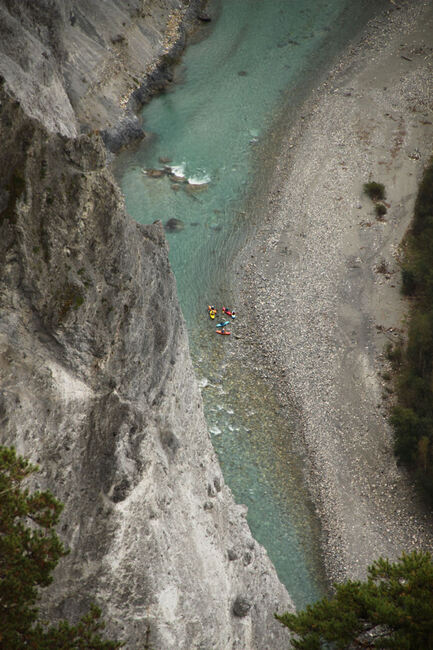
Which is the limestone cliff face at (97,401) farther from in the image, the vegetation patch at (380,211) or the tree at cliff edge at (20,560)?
the vegetation patch at (380,211)

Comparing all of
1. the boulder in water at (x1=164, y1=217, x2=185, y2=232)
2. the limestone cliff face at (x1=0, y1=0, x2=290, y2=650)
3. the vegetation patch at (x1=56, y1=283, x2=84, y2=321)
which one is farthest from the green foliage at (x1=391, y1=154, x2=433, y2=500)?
the vegetation patch at (x1=56, y1=283, x2=84, y2=321)

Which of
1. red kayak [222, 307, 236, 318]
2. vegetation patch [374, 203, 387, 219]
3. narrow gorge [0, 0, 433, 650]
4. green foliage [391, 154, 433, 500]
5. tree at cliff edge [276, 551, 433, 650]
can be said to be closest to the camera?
tree at cliff edge [276, 551, 433, 650]

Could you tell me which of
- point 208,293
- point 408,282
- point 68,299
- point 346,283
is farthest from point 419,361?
point 68,299

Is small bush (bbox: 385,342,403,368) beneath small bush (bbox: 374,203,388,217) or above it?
beneath

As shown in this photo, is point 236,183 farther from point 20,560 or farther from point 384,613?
point 20,560

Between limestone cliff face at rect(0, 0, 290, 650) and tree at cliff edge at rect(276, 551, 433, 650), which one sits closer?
tree at cliff edge at rect(276, 551, 433, 650)

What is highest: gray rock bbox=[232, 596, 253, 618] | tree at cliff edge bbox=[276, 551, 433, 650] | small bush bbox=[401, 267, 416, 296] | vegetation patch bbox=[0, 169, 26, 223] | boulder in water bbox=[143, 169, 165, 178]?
vegetation patch bbox=[0, 169, 26, 223]

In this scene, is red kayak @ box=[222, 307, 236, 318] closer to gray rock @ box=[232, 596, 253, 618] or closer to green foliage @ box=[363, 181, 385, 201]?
green foliage @ box=[363, 181, 385, 201]
